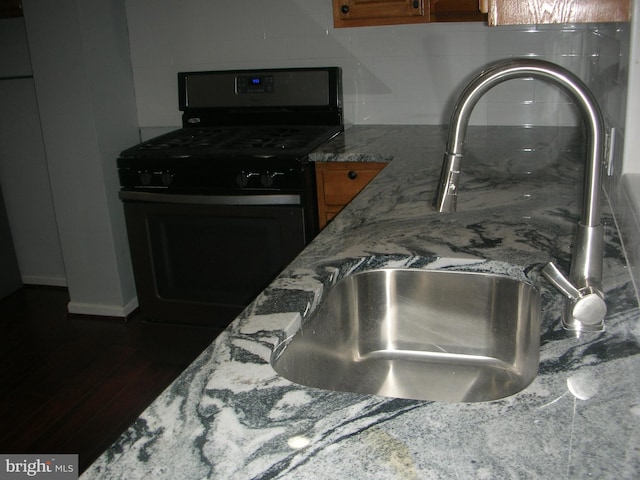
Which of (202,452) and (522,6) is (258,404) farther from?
(522,6)

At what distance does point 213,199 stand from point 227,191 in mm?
65

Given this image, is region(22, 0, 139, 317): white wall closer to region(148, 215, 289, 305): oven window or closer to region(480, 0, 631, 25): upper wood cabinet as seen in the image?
region(148, 215, 289, 305): oven window

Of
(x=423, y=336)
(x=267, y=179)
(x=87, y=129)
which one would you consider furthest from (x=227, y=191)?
(x=423, y=336)

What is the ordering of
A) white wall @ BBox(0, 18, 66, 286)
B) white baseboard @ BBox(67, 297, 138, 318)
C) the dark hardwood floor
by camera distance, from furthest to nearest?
white wall @ BBox(0, 18, 66, 286) → white baseboard @ BBox(67, 297, 138, 318) → the dark hardwood floor

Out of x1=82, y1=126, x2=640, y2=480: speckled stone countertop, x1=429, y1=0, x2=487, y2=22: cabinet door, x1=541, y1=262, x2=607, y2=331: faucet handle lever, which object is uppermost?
x1=429, y1=0, x2=487, y2=22: cabinet door

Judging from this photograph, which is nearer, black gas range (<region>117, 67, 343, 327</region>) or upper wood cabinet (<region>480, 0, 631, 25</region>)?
upper wood cabinet (<region>480, 0, 631, 25</region>)

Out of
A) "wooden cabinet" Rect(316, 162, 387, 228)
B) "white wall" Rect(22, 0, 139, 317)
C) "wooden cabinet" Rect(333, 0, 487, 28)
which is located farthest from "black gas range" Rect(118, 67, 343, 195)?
"wooden cabinet" Rect(333, 0, 487, 28)

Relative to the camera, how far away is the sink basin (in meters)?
1.22

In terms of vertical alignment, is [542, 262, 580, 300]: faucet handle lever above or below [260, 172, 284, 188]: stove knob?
above

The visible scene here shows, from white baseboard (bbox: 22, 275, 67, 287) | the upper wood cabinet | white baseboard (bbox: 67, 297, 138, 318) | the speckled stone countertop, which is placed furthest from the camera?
white baseboard (bbox: 22, 275, 67, 287)

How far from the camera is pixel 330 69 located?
2.92m

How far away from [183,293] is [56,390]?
0.62 m

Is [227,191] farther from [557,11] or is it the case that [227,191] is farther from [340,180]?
[557,11]

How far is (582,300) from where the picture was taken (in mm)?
969
